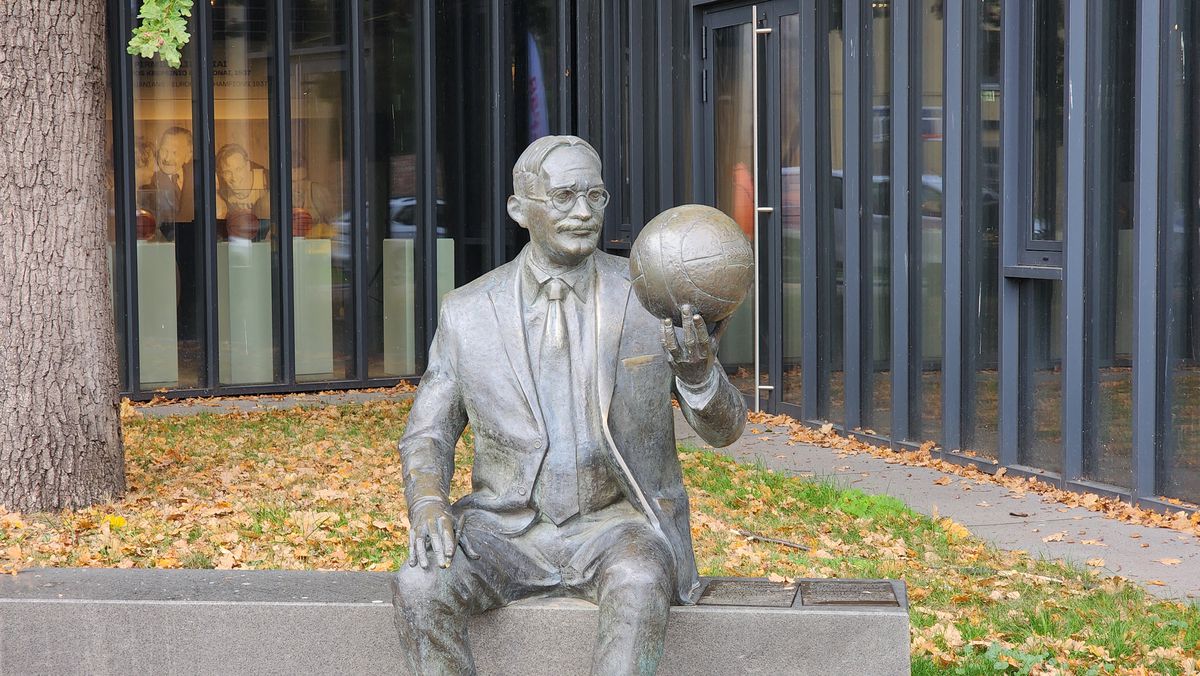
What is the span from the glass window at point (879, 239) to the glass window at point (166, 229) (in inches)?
249

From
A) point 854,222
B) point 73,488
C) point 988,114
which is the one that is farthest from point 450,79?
point 73,488

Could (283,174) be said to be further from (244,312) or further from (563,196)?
(563,196)

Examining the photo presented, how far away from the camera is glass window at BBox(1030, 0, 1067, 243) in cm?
934

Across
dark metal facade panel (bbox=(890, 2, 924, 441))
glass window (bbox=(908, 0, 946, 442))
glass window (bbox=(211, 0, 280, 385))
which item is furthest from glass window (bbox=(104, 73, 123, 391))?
glass window (bbox=(908, 0, 946, 442))

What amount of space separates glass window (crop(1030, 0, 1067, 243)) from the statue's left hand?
19.6ft

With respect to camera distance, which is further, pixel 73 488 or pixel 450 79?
pixel 450 79

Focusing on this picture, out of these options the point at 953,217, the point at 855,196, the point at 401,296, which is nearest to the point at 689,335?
the point at 953,217

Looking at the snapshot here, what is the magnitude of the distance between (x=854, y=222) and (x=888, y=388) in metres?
1.29

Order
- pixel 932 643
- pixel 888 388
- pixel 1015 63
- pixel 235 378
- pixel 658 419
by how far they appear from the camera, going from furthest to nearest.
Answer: pixel 235 378 < pixel 888 388 < pixel 1015 63 < pixel 932 643 < pixel 658 419

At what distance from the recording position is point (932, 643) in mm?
5828

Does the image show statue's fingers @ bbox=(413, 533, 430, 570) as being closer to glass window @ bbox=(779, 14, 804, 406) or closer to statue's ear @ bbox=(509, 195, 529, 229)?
statue's ear @ bbox=(509, 195, 529, 229)

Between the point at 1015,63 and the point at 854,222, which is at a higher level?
the point at 1015,63

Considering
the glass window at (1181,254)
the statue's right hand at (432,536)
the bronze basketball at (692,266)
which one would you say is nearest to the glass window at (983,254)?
the glass window at (1181,254)

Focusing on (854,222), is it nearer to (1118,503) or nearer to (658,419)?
(1118,503)
